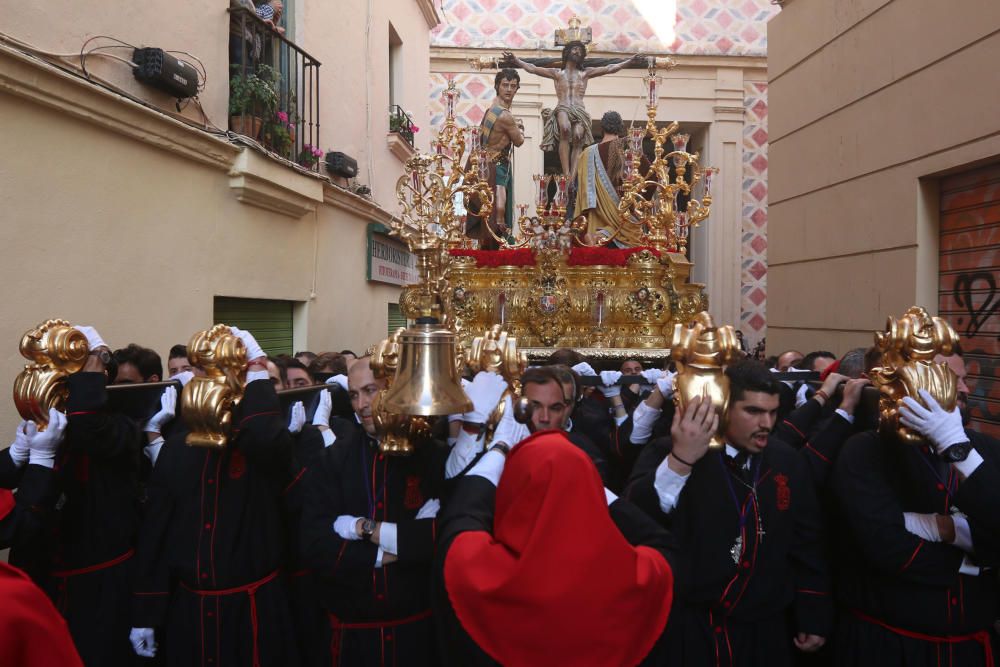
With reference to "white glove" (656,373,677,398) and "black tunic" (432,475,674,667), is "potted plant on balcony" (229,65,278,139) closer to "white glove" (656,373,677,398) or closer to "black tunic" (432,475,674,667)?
"white glove" (656,373,677,398)

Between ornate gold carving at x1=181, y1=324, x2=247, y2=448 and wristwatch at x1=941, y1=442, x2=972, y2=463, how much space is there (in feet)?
7.60

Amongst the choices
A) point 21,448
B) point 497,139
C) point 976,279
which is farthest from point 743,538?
point 497,139

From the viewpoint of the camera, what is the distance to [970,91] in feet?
18.1

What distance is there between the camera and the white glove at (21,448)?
2877 millimetres

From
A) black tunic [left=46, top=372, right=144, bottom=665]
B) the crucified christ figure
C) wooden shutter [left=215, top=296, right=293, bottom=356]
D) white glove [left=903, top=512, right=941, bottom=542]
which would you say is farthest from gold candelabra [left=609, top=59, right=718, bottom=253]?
black tunic [left=46, top=372, right=144, bottom=665]

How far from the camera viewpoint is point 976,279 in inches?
219

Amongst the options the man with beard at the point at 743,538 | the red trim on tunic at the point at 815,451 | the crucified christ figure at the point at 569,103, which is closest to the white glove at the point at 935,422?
the man with beard at the point at 743,538

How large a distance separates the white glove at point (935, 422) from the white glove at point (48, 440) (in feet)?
9.81

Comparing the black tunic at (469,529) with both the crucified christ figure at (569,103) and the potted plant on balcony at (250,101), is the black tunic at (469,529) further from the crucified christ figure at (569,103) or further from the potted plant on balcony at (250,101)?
the potted plant on balcony at (250,101)

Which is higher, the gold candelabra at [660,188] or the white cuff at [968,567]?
the gold candelabra at [660,188]

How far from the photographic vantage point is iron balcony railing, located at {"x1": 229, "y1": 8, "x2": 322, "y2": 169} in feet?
21.7

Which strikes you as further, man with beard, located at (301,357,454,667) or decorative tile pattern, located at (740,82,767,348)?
decorative tile pattern, located at (740,82,767,348)

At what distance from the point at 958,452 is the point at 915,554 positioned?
46 cm

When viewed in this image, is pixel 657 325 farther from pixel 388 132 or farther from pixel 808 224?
pixel 388 132
